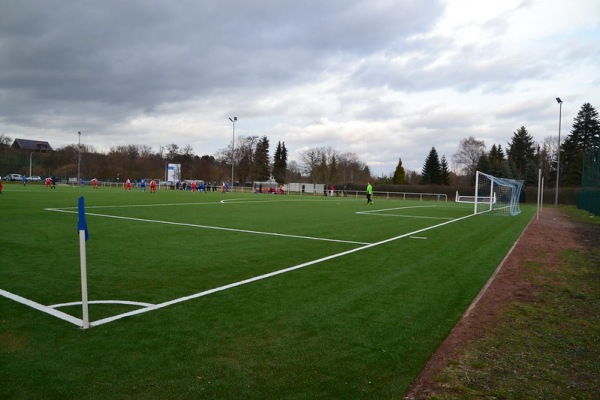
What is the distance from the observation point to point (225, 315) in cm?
562

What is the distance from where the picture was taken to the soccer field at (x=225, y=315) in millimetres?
3793

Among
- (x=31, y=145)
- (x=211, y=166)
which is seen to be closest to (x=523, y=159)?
(x=211, y=166)

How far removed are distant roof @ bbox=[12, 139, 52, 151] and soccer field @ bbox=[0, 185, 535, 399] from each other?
142766 mm

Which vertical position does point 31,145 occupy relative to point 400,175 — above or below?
above

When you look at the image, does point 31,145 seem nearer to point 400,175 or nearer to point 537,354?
point 400,175

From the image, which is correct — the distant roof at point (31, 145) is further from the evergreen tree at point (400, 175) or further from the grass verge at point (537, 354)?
the grass verge at point (537, 354)

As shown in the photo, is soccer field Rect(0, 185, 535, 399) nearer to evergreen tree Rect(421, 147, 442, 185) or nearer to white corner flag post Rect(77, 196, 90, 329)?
white corner flag post Rect(77, 196, 90, 329)

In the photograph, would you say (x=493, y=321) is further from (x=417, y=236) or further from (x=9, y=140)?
(x=9, y=140)

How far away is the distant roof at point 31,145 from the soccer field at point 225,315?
142766 mm

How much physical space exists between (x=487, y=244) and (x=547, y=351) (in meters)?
9.30

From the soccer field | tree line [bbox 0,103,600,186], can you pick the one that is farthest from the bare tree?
the soccer field

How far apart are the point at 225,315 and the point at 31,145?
156 m

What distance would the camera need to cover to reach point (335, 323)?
5426 mm

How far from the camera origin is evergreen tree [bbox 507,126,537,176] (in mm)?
82562
